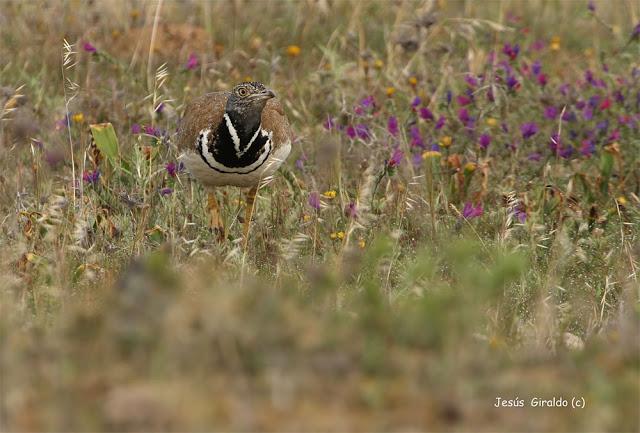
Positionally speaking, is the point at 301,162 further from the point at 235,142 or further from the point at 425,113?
the point at 235,142

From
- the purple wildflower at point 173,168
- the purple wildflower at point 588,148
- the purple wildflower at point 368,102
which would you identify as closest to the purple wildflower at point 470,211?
the purple wildflower at point 588,148

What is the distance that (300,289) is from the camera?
503 centimetres

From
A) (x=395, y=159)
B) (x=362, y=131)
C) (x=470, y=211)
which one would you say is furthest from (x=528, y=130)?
(x=395, y=159)

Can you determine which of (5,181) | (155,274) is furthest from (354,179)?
(155,274)

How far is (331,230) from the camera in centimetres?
589

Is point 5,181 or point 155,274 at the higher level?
point 155,274

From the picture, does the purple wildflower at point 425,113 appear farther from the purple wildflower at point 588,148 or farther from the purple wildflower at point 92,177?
the purple wildflower at point 92,177

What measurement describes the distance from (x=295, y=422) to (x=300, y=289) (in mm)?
2231

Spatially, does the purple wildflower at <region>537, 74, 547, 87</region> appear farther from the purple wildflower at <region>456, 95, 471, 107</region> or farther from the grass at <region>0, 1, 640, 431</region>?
the purple wildflower at <region>456, 95, 471, 107</region>

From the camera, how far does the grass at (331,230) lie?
2910 millimetres

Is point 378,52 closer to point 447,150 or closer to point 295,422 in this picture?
point 447,150

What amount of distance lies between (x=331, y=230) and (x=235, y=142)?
703 mm

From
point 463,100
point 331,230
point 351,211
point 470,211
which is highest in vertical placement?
point 351,211

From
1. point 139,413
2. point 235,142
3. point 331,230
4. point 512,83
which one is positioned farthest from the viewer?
point 512,83
